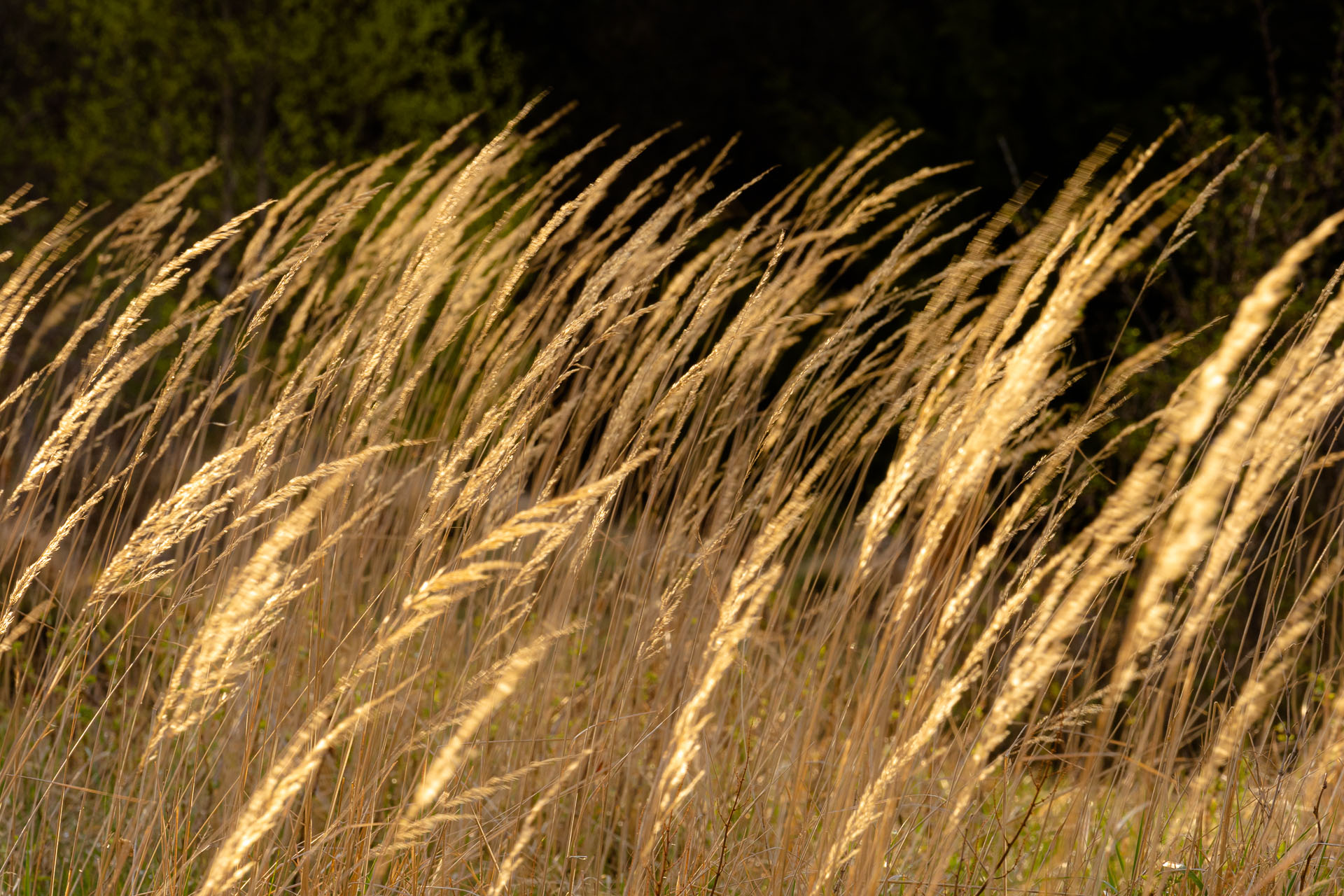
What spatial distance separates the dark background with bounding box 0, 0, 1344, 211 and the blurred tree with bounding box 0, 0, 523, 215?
0.03 m

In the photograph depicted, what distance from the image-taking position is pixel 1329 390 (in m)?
1.16

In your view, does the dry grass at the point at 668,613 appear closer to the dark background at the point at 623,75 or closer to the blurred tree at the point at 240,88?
the dark background at the point at 623,75

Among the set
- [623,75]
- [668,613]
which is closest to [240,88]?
[623,75]

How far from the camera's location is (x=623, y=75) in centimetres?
1102

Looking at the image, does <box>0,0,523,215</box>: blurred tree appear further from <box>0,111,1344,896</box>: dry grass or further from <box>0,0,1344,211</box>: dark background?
<box>0,111,1344,896</box>: dry grass

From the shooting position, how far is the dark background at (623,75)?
966 cm

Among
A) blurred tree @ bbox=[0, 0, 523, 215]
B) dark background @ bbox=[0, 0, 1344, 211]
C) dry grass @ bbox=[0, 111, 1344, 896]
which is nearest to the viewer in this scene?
dry grass @ bbox=[0, 111, 1344, 896]

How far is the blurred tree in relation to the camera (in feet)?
39.5

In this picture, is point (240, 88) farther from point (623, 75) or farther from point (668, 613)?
point (668, 613)

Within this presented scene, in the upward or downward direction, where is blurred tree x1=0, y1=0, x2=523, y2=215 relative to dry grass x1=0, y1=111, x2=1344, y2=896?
upward

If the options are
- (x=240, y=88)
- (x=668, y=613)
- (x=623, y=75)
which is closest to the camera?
(x=668, y=613)

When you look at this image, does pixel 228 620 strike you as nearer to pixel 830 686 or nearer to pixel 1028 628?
pixel 1028 628

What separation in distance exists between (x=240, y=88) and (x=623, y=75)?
4988mm

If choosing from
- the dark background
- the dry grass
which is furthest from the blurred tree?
the dry grass
